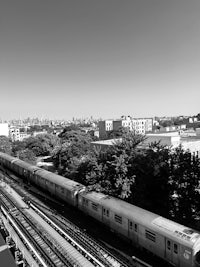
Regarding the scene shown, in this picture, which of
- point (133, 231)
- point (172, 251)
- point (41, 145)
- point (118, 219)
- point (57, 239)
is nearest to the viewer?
point (172, 251)

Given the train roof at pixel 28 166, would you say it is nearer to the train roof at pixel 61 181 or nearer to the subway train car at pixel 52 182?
the subway train car at pixel 52 182

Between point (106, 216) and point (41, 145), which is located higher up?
point (41, 145)

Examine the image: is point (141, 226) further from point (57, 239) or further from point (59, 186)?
point (59, 186)

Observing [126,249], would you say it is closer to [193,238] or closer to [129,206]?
[129,206]

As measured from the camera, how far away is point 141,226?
14.8 meters

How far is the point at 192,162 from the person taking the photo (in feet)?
66.5

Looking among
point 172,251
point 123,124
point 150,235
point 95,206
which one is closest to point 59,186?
point 95,206

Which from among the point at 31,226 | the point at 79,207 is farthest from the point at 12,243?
the point at 79,207

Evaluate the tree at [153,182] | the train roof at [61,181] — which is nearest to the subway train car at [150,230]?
the tree at [153,182]

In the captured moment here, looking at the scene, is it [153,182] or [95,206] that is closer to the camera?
[95,206]

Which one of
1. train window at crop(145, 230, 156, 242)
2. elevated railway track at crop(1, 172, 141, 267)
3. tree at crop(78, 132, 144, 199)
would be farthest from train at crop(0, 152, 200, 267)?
elevated railway track at crop(1, 172, 141, 267)

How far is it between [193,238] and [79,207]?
12.4 metres

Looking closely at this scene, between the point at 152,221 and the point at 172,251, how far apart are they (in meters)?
2.09

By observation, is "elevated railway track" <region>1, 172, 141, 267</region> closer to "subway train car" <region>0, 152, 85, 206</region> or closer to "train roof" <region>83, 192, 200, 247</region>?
"subway train car" <region>0, 152, 85, 206</region>
